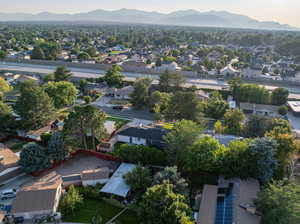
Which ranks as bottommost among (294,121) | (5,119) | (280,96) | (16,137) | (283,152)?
(16,137)

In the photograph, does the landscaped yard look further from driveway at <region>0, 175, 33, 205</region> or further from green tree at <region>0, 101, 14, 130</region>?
driveway at <region>0, 175, 33, 205</region>

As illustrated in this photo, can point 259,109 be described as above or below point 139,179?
below

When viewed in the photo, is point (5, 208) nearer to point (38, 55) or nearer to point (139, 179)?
point (139, 179)

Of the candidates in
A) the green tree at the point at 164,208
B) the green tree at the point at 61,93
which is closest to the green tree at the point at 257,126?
the green tree at the point at 164,208

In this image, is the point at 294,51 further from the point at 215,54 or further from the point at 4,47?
the point at 4,47

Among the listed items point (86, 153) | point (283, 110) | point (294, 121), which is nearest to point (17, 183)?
point (86, 153)

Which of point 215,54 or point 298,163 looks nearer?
point 298,163

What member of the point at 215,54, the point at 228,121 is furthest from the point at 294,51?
the point at 228,121

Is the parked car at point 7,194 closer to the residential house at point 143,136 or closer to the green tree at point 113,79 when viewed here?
the residential house at point 143,136
